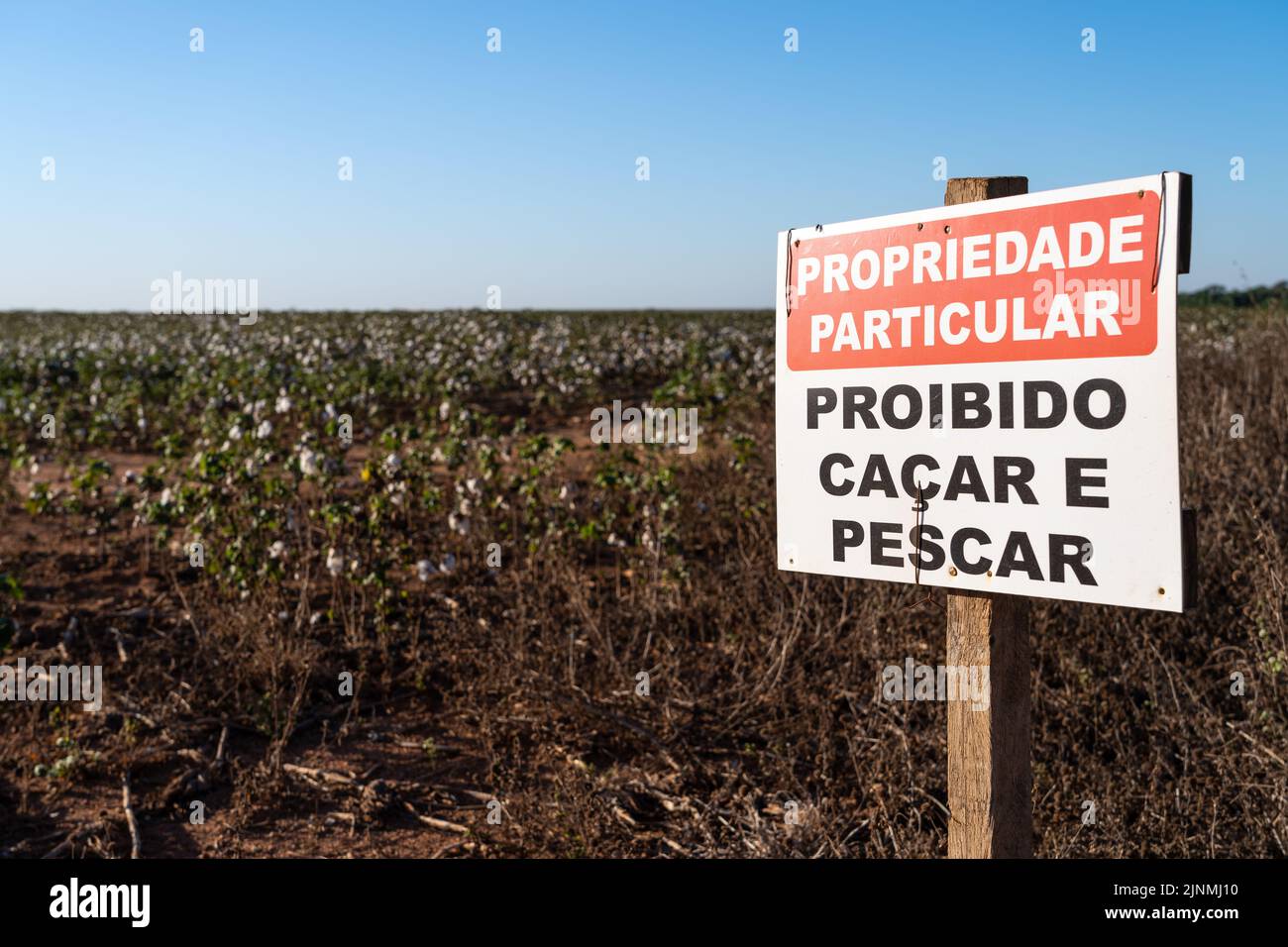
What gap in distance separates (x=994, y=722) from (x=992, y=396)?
2.38 feet

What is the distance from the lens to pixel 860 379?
2.58 meters

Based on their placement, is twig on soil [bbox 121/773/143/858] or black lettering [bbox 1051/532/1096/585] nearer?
black lettering [bbox 1051/532/1096/585]

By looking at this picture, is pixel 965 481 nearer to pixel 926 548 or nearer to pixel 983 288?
pixel 926 548

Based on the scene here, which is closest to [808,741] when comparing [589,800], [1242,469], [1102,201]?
[589,800]

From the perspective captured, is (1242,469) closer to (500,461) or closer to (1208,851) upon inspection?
(1208,851)

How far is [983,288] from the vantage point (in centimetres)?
239

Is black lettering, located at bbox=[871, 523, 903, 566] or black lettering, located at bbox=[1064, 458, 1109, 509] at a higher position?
black lettering, located at bbox=[1064, 458, 1109, 509]

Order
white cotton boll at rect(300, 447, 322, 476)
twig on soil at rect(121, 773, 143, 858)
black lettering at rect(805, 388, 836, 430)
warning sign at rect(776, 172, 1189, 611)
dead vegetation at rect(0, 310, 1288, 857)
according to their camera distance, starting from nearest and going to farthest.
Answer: warning sign at rect(776, 172, 1189, 611)
black lettering at rect(805, 388, 836, 430)
dead vegetation at rect(0, 310, 1288, 857)
twig on soil at rect(121, 773, 143, 858)
white cotton boll at rect(300, 447, 322, 476)

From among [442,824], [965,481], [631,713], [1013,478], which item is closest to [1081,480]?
→ [1013,478]

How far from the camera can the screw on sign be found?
216cm

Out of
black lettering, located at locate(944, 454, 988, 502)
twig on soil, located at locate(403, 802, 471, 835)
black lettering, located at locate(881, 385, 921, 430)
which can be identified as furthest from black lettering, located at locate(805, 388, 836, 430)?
twig on soil, located at locate(403, 802, 471, 835)

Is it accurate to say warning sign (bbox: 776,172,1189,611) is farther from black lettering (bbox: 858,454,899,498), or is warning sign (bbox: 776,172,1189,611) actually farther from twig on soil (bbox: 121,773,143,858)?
twig on soil (bbox: 121,773,143,858)

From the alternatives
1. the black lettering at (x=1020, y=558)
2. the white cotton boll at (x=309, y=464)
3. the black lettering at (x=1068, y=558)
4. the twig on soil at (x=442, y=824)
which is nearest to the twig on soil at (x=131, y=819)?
the twig on soil at (x=442, y=824)

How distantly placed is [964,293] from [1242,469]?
4812mm
